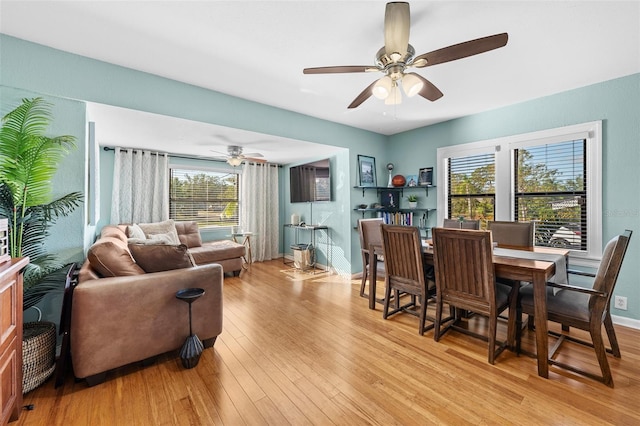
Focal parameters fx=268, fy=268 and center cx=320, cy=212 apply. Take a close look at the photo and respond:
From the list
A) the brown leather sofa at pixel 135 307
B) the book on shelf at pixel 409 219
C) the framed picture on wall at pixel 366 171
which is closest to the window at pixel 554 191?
the book on shelf at pixel 409 219

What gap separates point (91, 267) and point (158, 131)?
2.00 m

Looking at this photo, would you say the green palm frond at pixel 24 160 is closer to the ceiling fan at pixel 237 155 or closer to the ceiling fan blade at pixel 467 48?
the ceiling fan at pixel 237 155

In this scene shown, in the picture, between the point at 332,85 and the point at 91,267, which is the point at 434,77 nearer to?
A: the point at 332,85

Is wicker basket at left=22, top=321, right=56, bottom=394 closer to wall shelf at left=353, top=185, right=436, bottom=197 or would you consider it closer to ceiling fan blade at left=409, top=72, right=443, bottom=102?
ceiling fan blade at left=409, top=72, right=443, bottom=102

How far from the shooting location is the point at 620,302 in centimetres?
285

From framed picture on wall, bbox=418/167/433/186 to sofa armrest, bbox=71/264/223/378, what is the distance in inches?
142

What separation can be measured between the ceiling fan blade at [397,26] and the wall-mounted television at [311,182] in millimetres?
3210

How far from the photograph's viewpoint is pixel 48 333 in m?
1.89

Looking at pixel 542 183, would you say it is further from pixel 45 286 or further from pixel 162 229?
pixel 162 229

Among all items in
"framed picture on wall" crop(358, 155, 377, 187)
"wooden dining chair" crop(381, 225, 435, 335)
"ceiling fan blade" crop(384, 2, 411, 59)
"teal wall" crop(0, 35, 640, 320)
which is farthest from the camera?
"framed picture on wall" crop(358, 155, 377, 187)

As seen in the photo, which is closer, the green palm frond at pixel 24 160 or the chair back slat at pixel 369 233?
the green palm frond at pixel 24 160

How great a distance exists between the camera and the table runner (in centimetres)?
218

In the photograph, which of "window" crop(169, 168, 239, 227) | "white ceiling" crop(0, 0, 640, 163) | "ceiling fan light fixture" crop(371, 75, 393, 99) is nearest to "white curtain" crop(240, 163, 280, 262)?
"window" crop(169, 168, 239, 227)

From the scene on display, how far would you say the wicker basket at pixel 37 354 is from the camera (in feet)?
5.70
